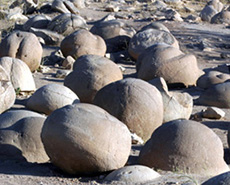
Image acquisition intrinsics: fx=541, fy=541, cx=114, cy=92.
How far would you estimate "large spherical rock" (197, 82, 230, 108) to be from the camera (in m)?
8.70

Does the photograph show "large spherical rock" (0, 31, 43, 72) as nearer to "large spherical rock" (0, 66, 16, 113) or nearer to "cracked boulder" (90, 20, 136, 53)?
"large spherical rock" (0, 66, 16, 113)

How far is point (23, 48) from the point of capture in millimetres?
10523

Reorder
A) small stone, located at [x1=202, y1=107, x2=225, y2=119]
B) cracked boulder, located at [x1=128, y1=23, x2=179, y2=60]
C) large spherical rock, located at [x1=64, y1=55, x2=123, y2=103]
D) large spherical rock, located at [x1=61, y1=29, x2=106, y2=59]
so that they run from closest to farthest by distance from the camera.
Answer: small stone, located at [x1=202, y1=107, x2=225, y2=119], large spherical rock, located at [x1=64, y1=55, x2=123, y2=103], large spherical rock, located at [x1=61, y1=29, x2=106, y2=59], cracked boulder, located at [x1=128, y1=23, x2=179, y2=60]

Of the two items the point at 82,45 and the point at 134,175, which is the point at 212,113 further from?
the point at 82,45

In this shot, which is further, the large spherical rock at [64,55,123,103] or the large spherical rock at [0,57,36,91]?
the large spherical rock at [0,57,36,91]

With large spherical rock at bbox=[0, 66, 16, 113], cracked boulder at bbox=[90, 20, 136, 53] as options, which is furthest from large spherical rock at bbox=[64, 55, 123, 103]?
cracked boulder at bbox=[90, 20, 136, 53]

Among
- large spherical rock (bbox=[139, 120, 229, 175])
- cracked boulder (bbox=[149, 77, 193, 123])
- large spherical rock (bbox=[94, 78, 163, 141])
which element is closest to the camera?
large spherical rock (bbox=[139, 120, 229, 175])

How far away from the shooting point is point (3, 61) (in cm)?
887

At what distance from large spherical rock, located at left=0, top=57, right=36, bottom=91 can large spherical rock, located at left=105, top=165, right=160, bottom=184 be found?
4312mm

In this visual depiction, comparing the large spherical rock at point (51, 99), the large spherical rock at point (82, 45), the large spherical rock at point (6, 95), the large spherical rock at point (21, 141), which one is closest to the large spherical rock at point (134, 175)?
the large spherical rock at point (21, 141)

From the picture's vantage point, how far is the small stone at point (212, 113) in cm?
806

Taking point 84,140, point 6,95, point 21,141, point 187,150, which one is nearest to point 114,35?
point 6,95

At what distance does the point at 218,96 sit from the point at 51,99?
2.83 metres

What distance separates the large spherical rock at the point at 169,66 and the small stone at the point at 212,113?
5.89ft
